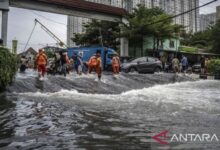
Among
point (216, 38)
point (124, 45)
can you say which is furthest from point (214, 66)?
point (216, 38)

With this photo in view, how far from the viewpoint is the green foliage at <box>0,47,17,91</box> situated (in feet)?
46.6

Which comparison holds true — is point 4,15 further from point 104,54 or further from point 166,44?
point 166,44

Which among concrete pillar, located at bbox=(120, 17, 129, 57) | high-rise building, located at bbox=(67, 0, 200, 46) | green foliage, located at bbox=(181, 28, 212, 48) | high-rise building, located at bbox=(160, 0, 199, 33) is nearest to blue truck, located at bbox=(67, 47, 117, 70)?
concrete pillar, located at bbox=(120, 17, 129, 57)

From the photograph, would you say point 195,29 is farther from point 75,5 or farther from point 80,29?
point 75,5

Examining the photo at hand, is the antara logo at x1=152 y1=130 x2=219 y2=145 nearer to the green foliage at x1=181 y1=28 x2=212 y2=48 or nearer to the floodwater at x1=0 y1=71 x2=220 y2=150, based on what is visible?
the floodwater at x1=0 y1=71 x2=220 y2=150

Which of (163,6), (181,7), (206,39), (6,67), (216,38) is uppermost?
(163,6)

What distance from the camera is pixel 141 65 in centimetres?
3017

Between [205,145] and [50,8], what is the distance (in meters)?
30.2

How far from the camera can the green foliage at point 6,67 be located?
14219mm

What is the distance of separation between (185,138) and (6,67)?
9.08 m

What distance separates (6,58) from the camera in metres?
14.6

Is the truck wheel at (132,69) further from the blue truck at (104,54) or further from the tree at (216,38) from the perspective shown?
the tree at (216,38)

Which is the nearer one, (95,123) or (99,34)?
(95,123)

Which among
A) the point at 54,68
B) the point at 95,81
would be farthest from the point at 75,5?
the point at 95,81
